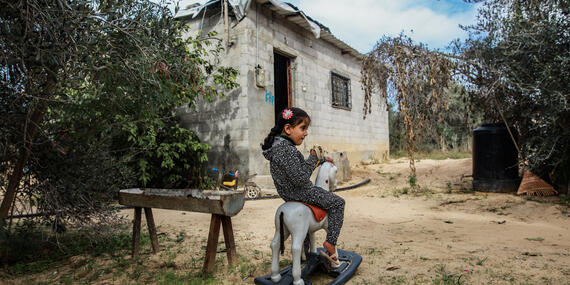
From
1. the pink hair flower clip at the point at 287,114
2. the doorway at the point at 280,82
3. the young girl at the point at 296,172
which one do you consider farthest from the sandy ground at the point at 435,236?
the doorway at the point at 280,82

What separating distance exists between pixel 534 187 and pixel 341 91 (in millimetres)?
6621

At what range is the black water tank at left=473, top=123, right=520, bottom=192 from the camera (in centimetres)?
660

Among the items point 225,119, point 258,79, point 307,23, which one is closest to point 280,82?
point 307,23

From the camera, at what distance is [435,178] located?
28.6 feet

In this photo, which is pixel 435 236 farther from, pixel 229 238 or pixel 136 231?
pixel 136 231

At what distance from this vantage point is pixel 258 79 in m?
7.82

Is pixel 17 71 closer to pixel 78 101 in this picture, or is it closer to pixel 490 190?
pixel 78 101

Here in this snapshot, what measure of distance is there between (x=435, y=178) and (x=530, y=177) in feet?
8.47

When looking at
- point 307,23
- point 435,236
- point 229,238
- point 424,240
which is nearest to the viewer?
point 229,238

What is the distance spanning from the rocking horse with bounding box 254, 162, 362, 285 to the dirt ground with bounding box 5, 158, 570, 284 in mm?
152

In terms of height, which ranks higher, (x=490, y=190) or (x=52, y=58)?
(x=52, y=58)

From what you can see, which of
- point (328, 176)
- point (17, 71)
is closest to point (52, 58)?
point (17, 71)

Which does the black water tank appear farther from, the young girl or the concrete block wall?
the young girl

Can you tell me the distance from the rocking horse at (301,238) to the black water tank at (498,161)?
17.4ft
